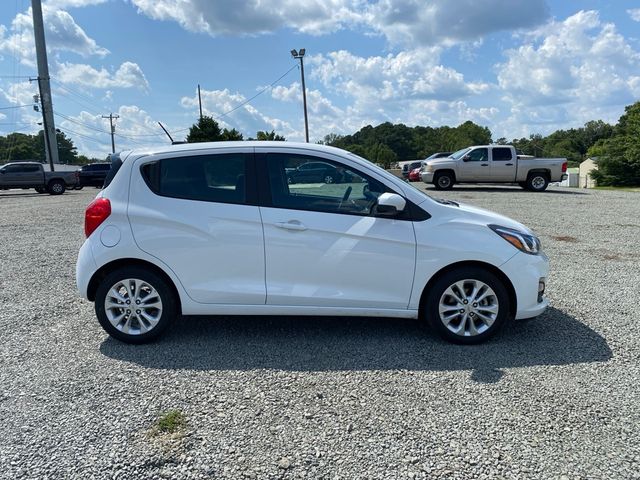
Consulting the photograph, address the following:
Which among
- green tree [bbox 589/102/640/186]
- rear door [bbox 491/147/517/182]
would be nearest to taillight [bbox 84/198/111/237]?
rear door [bbox 491/147/517/182]

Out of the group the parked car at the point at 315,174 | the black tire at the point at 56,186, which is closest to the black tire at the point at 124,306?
the parked car at the point at 315,174

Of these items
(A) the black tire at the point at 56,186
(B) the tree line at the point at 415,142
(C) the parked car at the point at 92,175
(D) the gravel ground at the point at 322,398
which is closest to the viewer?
(D) the gravel ground at the point at 322,398

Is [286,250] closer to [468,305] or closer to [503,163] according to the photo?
[468,305]

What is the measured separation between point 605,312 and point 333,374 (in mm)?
3199

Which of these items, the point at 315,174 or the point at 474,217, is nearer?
the point at 474,217

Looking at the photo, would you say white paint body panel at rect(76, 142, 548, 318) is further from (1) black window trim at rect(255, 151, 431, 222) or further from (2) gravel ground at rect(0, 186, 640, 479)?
(2) gravel ground at rect(0, 186, 640, 479)

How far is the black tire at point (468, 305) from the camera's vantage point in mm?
3988

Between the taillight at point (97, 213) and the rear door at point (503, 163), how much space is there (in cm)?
1873

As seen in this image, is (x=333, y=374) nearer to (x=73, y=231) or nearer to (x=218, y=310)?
(x=218, y=310)

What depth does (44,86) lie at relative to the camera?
142 feet

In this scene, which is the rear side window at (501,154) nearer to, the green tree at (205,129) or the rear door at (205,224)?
the rear door at (205,224)

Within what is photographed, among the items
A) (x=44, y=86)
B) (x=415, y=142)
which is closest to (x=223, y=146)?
(x=44, y=86)

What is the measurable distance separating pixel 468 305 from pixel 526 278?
551 millimetres

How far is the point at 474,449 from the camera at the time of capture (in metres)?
2.65
